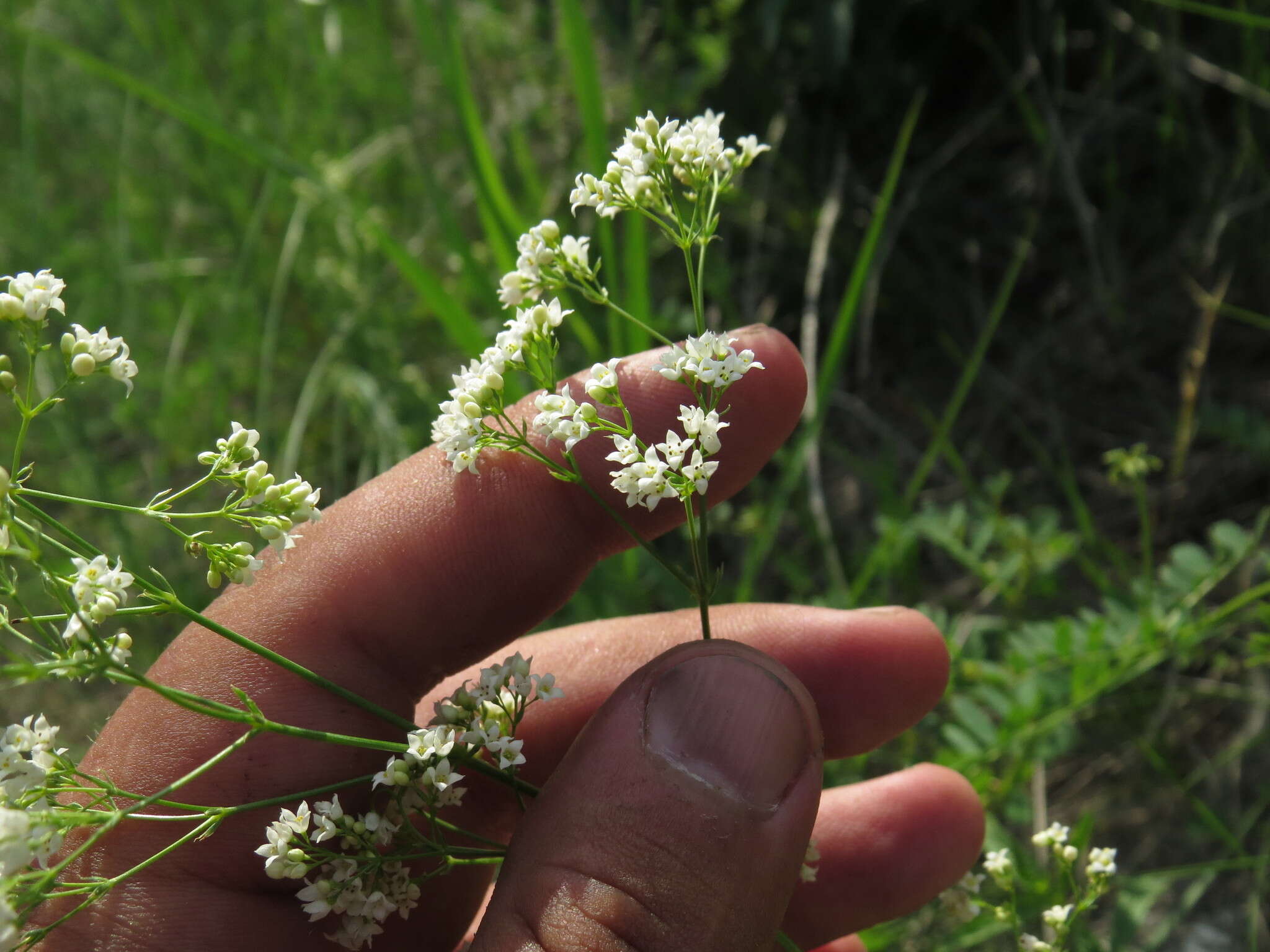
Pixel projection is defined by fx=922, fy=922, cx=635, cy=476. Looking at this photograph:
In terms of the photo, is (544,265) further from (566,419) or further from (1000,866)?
(1000,866)

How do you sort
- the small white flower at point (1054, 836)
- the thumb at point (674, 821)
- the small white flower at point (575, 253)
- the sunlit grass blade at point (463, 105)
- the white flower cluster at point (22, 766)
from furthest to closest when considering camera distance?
the sunlit grass blade at point (463, 105) < the small white flower at point (1054, 836) < the small white flower at point (575, 253) < the thumb at point (674, 821) < the white flower cluster at point (22, 766)

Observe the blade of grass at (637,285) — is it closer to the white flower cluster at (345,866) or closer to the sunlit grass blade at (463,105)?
the sunlit grass blade at (463,105)

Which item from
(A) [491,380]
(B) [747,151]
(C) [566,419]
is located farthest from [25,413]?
(B) [747,151]

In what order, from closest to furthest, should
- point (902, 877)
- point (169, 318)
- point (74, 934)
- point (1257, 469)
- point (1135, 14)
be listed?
point (74, 934) < point (902, 877) < point (1257, 469) < point (1135, 14) < point (169, 318)

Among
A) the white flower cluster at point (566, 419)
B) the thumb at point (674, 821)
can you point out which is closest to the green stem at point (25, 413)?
the white flower cluster at point (566, 419)

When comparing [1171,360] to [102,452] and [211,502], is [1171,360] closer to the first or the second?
[211,502]

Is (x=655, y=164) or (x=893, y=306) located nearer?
(x=655, y=164)

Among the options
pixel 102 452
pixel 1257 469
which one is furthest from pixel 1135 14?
pixel 102 452
